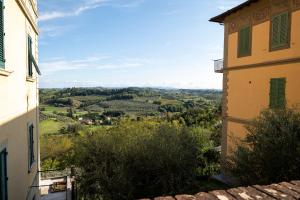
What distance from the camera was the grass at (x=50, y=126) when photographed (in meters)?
62.8

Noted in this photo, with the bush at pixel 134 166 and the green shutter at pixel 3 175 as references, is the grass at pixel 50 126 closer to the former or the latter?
the bush at pixel 134 166

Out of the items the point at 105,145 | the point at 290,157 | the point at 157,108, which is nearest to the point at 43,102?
the point at 157,108

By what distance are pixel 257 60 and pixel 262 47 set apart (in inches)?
26.4

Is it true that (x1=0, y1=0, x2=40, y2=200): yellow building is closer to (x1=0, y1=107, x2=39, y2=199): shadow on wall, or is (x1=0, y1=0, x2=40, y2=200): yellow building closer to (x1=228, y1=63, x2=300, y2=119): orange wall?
(x1=0, y1=107, x2=39, y2=199): shadow on wall

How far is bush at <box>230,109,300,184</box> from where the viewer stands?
27.9 feet

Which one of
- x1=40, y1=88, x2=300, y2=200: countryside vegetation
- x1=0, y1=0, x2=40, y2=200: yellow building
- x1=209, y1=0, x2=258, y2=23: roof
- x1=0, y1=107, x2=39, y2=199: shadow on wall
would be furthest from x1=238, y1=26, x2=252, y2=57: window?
x1=0, y1=107, x2=39, y2=199: shadow on wall

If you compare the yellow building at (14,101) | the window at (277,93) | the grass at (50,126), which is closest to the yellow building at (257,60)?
the window at (277,93)

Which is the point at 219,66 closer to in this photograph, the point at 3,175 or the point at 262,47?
the point at 262,47

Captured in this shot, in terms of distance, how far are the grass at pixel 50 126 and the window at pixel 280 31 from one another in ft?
182

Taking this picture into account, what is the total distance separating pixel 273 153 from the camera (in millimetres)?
8844

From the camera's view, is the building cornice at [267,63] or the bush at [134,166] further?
the bush at [134,166]

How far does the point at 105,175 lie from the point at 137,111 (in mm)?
88615

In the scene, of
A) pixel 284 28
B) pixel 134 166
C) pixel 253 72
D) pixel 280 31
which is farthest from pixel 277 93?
pixel 134 166

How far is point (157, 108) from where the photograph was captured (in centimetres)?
10688
